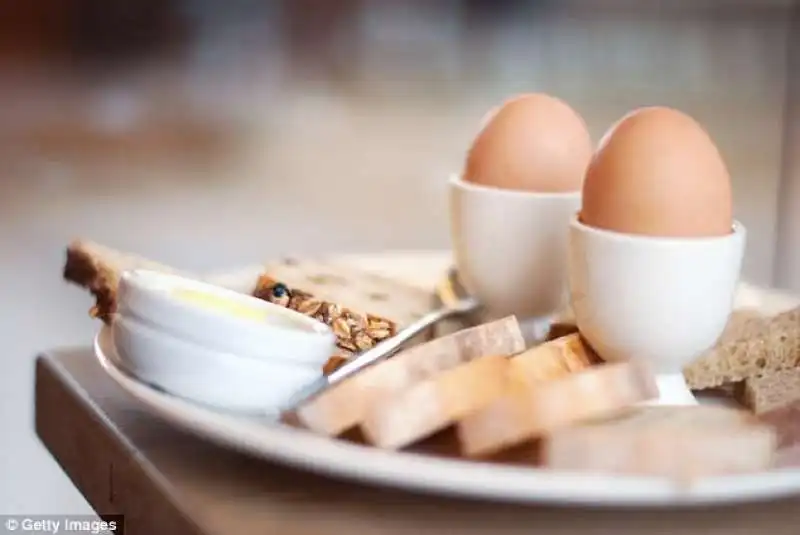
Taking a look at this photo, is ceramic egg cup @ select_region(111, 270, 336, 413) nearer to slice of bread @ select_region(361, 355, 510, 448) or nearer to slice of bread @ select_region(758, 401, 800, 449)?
slice of bread @ select_region(361, 355, 510, 448)

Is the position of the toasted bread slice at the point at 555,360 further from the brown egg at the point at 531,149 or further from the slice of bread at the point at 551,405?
the brown egg at the point at 531,149

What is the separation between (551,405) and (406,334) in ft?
0.72

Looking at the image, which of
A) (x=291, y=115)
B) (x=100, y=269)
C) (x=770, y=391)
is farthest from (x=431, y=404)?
(x=291, y=115)

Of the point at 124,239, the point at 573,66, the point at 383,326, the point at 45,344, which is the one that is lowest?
the point at 45,344

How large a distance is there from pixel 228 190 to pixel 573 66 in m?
0.59

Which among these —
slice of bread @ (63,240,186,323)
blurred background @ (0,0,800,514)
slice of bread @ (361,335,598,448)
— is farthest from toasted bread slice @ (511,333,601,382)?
blurred background @ (0,0,800,514)

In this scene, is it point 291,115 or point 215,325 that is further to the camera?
point 291,115

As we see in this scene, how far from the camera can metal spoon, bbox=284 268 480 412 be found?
567 mm

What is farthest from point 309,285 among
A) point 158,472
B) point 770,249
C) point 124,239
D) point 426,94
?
point 770,249

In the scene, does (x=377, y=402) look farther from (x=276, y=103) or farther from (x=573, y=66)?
(x=573, y=66)

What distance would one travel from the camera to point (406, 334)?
715mm

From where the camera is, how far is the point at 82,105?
4.92ft

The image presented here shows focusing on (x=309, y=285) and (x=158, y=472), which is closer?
(x=158, y=472)

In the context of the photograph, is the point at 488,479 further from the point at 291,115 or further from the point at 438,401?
the point at 291,115
